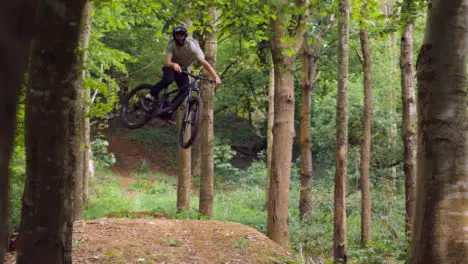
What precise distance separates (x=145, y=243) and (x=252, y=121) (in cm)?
2747

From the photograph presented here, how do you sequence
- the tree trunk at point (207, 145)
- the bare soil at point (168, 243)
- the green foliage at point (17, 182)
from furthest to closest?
1. the tree trunk at point (207, 145)
2. the green foliage at point (17, 182)
3. the bare soil at point (168, 243)

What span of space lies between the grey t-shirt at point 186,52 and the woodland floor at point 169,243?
9.91 feet

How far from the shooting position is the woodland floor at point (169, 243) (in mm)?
6727

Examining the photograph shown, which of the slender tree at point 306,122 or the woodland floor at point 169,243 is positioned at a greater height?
the slender tree at point 306,122

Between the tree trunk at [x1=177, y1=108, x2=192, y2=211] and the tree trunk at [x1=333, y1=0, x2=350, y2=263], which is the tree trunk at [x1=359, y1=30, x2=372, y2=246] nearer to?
the tree trunk at [x1=333, y1=0, x2=350, y2=263]

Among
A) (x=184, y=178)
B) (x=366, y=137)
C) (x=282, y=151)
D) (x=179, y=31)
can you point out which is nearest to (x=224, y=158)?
(x=366, y=137)

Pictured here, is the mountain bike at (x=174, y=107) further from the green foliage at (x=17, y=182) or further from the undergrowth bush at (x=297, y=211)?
the undergrowth bush at (x=297, y=211)

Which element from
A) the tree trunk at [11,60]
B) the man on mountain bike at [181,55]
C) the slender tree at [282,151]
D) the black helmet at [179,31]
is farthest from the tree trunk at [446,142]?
the black helmet at [179,31]

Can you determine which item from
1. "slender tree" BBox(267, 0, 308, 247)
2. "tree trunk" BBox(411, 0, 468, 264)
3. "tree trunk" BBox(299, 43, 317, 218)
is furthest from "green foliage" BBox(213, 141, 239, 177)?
"tree trunk" BBox(411, 0, 468, 264)

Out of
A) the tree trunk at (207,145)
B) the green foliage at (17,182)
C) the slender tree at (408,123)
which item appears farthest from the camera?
the tree trunk at (207,145)

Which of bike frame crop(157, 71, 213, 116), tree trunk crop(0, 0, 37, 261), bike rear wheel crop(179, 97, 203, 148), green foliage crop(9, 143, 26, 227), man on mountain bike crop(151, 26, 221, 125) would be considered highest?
man on mountain bike crop(151, 26, 221, 125)

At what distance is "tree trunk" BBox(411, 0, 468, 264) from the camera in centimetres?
384

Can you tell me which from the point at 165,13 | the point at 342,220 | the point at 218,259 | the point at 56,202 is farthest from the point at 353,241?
the point at 56,202

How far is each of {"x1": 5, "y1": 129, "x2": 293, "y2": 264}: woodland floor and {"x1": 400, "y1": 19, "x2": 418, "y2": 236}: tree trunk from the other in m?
3.22
